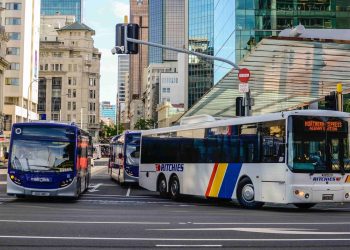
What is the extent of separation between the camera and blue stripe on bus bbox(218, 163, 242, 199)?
63.6 feet

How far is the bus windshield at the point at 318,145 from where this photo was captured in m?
17.1

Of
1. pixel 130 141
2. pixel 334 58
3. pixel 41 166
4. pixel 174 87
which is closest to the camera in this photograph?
pixel 41 166

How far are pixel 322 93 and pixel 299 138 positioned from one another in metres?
27.5

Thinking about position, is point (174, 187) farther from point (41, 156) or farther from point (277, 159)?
point (277, 159)

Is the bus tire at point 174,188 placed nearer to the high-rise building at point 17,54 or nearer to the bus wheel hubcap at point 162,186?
the bus wheel hubcap at point 162,186

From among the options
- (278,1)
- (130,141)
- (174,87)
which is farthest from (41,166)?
(174,87)

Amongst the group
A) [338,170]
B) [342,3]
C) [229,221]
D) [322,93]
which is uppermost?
[342,3]

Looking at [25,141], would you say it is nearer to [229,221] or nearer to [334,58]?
[229,221]

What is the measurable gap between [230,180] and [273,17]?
42.1 metres

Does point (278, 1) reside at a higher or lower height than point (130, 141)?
higher

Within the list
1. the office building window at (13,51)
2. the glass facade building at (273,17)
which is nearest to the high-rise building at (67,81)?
the office building window at (13,51)

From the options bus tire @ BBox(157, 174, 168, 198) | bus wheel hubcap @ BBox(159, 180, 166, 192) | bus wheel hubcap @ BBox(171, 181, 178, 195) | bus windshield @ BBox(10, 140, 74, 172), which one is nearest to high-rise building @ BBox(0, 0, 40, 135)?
bus tire @ BBox(157, 174, 168, 198)

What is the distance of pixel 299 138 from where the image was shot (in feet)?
56.3

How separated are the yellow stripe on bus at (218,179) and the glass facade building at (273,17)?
1502 inches
